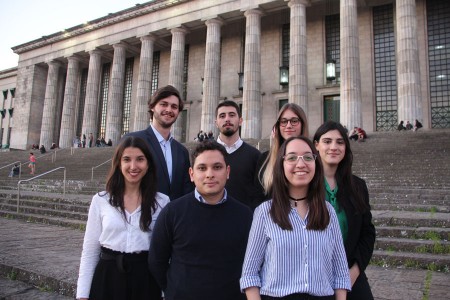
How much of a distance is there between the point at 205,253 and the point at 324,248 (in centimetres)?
72

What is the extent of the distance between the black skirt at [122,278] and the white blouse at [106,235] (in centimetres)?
5

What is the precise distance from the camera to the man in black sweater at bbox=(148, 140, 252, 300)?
235 cm

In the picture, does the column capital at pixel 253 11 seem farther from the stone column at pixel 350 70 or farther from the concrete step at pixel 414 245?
the concrete step at pixel 414 245

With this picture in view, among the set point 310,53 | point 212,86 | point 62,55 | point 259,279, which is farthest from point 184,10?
point 259,279

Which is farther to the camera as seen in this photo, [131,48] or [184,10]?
[131,48]

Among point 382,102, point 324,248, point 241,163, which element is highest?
A: point 382,102

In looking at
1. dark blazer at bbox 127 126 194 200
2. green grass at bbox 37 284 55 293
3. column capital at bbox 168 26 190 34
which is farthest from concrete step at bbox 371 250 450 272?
column capital at bbox 168 26 190 34

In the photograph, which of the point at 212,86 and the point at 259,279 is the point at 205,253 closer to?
the point at 259,279

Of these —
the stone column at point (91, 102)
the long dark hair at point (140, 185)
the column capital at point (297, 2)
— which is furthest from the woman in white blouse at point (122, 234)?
Result: the stone column at point (91, 102)

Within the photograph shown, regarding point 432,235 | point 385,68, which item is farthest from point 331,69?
point 432,235

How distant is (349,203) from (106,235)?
1.72 metres

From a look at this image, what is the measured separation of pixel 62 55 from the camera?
33.9 m

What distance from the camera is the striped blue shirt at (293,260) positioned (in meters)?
2.10

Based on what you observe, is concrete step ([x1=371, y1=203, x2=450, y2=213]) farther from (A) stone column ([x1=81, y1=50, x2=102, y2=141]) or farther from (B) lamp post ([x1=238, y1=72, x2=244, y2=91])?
(A) stone column ([x1=81, y1=50, x2=102, y2=141])
